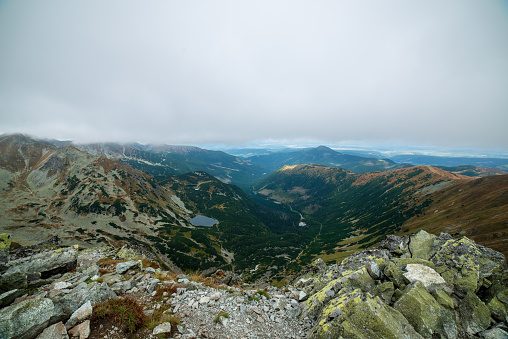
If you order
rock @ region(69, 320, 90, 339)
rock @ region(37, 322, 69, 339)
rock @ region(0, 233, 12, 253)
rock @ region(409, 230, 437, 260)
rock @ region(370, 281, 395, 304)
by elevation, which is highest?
rock @ region(37, 322, 69, 339)

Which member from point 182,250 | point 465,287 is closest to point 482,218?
point 465,287

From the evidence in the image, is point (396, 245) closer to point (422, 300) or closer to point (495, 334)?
point (495, 334)

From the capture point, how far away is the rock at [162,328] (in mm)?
9398

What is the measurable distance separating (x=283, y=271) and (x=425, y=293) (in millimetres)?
150181

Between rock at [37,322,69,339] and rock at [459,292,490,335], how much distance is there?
2251 cm

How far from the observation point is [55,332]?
7.89 m

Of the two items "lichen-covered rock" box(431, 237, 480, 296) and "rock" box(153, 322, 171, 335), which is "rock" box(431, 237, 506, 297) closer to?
"lichen-covered rock" box(431, 237, 480, 296)

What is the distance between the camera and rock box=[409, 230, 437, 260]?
65.8ft

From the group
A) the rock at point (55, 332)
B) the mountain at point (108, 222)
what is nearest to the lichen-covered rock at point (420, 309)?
the rock at point (55, 332)

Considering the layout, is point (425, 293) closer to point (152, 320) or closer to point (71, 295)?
point (152, 320)

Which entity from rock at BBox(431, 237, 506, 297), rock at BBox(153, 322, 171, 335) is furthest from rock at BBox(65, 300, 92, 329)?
rock at BBox(431, 237, 506, 297)

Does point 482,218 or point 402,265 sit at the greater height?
point 402,265

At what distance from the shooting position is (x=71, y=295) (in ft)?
33.6

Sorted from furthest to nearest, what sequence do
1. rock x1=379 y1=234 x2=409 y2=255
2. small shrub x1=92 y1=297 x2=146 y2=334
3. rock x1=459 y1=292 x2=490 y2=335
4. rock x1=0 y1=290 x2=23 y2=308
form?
rock x1=379 y1=234 x2=409 y2=255 < rock x1=459 y1=292 x2=490 y2=335 < rock x1=0 y1=290 x2=23 y2=308 < small shrub x1=92 y1=297 x2=146 y2=334
